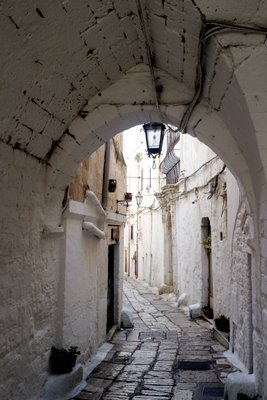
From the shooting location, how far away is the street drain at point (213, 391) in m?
4.25

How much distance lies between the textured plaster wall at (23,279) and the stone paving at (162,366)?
3.11 feet

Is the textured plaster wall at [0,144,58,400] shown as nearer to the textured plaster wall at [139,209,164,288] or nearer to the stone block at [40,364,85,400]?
the stone block at [40,364,85,400]

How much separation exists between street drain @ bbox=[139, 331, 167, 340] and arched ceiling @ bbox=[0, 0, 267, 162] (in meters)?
4.99

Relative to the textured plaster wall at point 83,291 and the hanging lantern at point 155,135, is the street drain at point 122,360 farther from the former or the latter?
the hanging lantern at point 155,135

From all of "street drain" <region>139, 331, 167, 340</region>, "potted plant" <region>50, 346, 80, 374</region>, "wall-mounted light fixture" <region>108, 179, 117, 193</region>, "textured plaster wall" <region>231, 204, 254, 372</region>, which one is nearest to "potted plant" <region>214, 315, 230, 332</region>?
"textured plaster wall" <region>231, 204, 254, 372</region>

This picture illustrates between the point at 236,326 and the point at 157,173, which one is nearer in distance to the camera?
the point at 236,326

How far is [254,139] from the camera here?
2.65 meters

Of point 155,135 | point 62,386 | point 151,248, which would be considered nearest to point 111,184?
point 155,135

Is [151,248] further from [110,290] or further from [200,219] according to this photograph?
[110,290]

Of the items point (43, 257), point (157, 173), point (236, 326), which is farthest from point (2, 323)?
point (157, 173)

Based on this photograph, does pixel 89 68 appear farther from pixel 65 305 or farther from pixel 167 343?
pixel 167 343

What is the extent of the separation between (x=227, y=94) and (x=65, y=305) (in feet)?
10.5

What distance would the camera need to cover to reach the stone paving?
14.3 ft

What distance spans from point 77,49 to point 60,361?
10.9 ft
